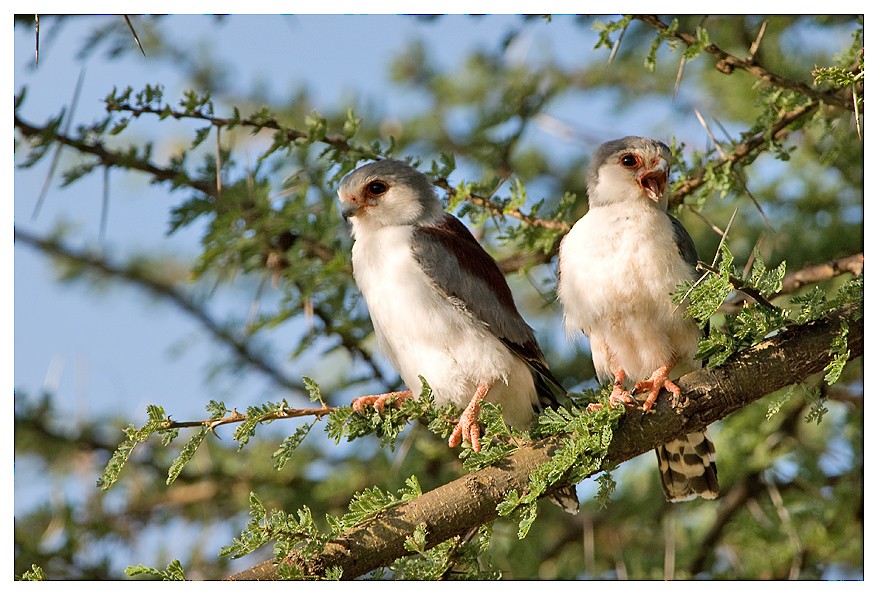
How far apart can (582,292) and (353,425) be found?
1.14 metres

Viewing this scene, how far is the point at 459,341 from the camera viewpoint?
A: 4234mm

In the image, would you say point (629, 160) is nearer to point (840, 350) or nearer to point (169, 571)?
point (840, 350)

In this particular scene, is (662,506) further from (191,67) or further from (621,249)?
(191,67)

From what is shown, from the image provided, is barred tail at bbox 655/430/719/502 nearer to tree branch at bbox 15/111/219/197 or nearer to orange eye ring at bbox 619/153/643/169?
orange eye ring at bbox 619/153/643/169

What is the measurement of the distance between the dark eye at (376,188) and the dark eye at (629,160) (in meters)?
1.06

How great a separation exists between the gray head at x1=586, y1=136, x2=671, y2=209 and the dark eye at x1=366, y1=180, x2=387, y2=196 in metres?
0.93

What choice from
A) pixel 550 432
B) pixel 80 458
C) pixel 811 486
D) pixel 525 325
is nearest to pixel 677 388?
pixel 550 432

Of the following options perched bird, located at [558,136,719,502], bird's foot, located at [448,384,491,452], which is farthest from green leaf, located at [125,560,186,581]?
perched bird, located at [558,136,719,502]

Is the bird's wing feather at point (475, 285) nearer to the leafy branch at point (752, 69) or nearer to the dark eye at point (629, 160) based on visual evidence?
the dark eye at point (629, 160)

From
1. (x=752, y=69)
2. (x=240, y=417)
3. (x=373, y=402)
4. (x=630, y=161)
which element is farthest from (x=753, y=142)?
(x=240, y=417)

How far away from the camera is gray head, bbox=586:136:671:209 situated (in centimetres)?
422

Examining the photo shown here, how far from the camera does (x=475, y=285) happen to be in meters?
4.33

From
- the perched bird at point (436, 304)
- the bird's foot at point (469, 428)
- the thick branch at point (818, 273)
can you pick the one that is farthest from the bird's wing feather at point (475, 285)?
the thick branch at point (818, 273)

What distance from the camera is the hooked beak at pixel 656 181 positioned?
4177 mm
